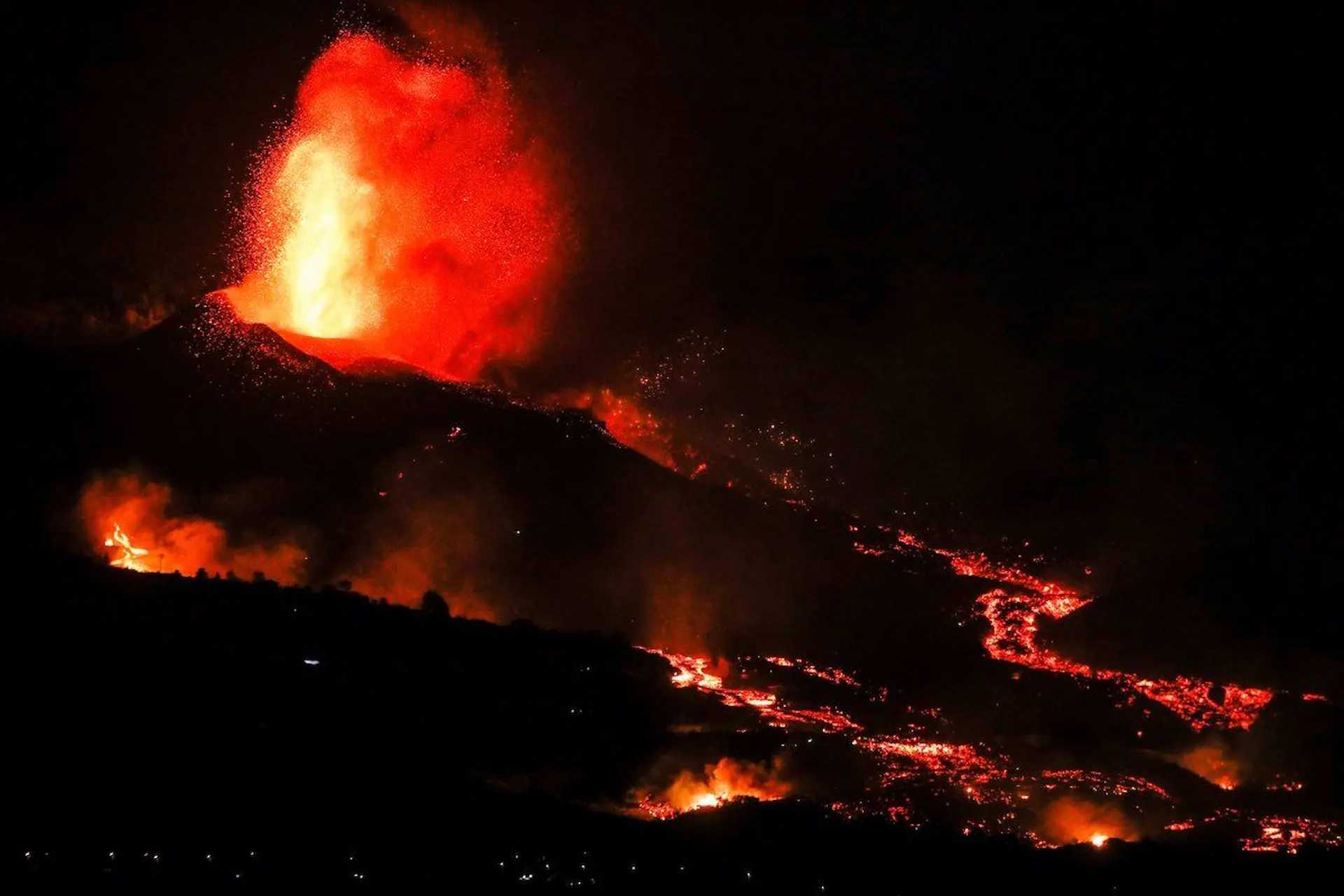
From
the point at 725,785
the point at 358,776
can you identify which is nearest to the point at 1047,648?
the point at 725,785

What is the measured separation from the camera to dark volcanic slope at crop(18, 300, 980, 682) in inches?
1515

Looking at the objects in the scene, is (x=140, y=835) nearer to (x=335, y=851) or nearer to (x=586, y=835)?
(x=335, y=851)

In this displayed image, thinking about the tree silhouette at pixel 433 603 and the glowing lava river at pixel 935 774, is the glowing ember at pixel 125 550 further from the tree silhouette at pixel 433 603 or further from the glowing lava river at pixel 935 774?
the tree silhouette at pixel 433 603

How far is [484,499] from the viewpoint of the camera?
137 ft

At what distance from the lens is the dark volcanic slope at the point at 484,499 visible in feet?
126

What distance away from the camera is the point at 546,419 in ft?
158

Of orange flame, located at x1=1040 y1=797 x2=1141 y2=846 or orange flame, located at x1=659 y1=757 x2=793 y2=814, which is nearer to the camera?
orange flame, located at x1=659 y1=757 x2=793 y2=814

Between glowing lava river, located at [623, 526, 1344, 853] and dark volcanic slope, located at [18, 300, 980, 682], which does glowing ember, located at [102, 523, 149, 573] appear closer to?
dark volcanic slope, located at [18, 300, 980, 682]

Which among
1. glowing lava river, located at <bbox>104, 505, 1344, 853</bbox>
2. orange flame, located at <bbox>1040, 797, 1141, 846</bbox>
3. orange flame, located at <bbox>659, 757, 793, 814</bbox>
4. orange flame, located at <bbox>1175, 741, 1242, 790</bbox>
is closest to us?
orange flame, located at <bbox>659, 757, 793, 814</bbox>

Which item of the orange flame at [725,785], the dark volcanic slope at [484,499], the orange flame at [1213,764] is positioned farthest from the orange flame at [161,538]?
the orange flame at [1213,764]

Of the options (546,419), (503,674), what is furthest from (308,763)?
(546,419)

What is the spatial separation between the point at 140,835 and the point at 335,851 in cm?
261

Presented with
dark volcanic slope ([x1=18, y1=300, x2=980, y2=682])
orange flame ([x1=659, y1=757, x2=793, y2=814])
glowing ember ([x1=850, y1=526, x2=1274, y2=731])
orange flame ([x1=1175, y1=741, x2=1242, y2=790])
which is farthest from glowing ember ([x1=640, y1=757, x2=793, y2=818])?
glowing ember ([x1=850, y1=526, x2=1274, y2=731])

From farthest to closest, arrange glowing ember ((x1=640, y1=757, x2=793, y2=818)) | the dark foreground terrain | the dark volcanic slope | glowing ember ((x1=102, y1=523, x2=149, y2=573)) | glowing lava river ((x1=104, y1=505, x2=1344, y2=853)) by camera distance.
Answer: the dark volcanic slope, glowing ember ((x1=102, y1=523, x2=149, y2=573)), glowing lava river ((x1=104, y1=505, x2=1344, y2=853)), glowing ember ((x1=640, y1=757, x2=793, y2=818)), the dark foreground terrain
